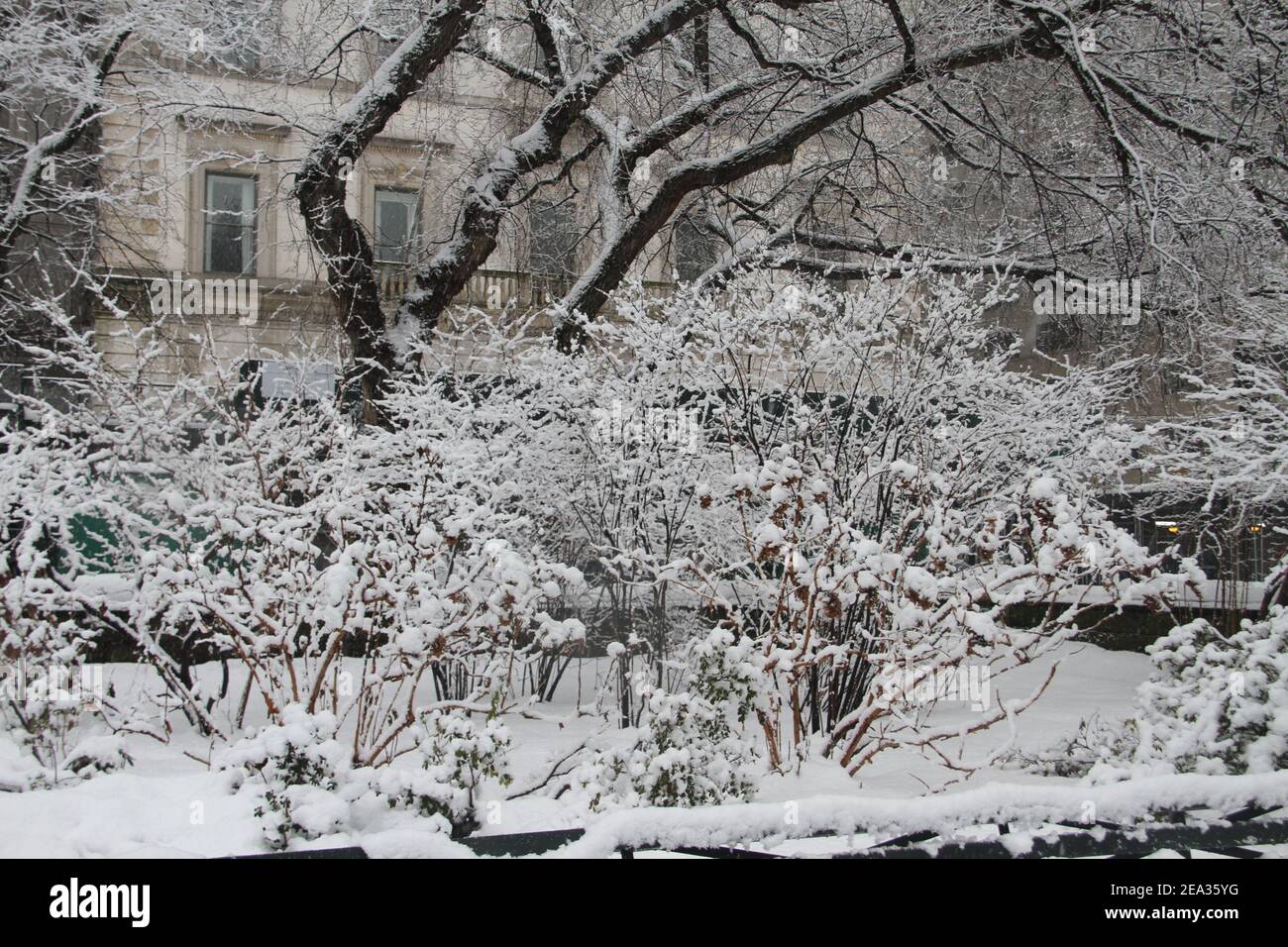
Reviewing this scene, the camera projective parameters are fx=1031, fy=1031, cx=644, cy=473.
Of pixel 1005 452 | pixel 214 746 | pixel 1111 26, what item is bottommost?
pixel 214 746

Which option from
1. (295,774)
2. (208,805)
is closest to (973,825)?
(295,774)

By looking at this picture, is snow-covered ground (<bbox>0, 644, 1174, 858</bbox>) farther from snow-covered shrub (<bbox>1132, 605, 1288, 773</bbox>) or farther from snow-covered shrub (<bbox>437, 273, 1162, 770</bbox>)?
snow-covered shrub (<bbox>1132, 605, 1288, 773</bbox>)

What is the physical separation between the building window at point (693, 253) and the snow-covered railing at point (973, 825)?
10.9 m

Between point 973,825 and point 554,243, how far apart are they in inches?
511

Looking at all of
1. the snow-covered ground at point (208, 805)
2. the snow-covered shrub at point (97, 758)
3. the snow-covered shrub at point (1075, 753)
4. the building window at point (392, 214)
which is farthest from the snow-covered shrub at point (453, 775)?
the building window at point (392, 214)

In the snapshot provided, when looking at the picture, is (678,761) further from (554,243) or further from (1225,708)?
(554,243)

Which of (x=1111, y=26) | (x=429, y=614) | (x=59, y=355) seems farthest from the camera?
(x=1111, y=26)

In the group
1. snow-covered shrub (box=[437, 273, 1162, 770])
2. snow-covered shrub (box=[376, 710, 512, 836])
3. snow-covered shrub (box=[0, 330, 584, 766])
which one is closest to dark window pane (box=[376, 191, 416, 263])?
snow-covered shrub (box=[437, 273, 1162, 770])

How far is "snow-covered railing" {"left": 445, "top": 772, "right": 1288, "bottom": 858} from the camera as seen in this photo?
9.55ft
